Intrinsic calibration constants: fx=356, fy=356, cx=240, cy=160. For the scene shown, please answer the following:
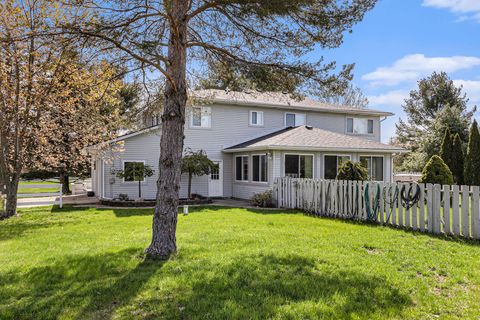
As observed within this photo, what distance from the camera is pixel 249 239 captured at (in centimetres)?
757

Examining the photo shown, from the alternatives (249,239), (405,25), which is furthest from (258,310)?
(405,25)

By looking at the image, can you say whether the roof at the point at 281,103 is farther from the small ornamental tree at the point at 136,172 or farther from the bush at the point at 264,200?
the small ornamental tree at the point at 136,172

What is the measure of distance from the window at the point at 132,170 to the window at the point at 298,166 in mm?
6802

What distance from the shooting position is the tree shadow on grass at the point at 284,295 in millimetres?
3816

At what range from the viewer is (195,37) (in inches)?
330

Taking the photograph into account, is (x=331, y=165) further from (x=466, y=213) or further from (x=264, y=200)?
(x=466, y=213)

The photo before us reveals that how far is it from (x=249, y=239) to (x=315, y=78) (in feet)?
12.1

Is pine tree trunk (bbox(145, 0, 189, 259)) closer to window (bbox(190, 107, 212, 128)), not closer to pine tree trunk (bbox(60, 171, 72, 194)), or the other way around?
window (bbox(190, 107, 212, 128))

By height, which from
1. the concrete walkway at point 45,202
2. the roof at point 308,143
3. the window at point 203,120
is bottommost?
the concrete walkway at point 45,202

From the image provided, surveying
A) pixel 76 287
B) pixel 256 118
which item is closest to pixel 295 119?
pixel 256 118

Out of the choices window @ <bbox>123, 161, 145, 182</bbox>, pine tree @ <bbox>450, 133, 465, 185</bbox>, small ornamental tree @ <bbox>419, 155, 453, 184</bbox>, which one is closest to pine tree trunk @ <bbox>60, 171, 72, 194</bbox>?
window @ <bbox>123, 161, 145, 182</bbox>

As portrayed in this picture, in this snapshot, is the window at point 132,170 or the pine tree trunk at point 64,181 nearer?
the window at point 132,170

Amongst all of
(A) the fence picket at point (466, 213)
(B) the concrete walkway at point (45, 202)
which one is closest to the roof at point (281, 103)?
(B) the concrete walkway at point (45, 202)

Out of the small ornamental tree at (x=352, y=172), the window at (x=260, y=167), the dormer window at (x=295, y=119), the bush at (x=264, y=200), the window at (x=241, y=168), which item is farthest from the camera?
the dormer window at (x=295, y=119)
